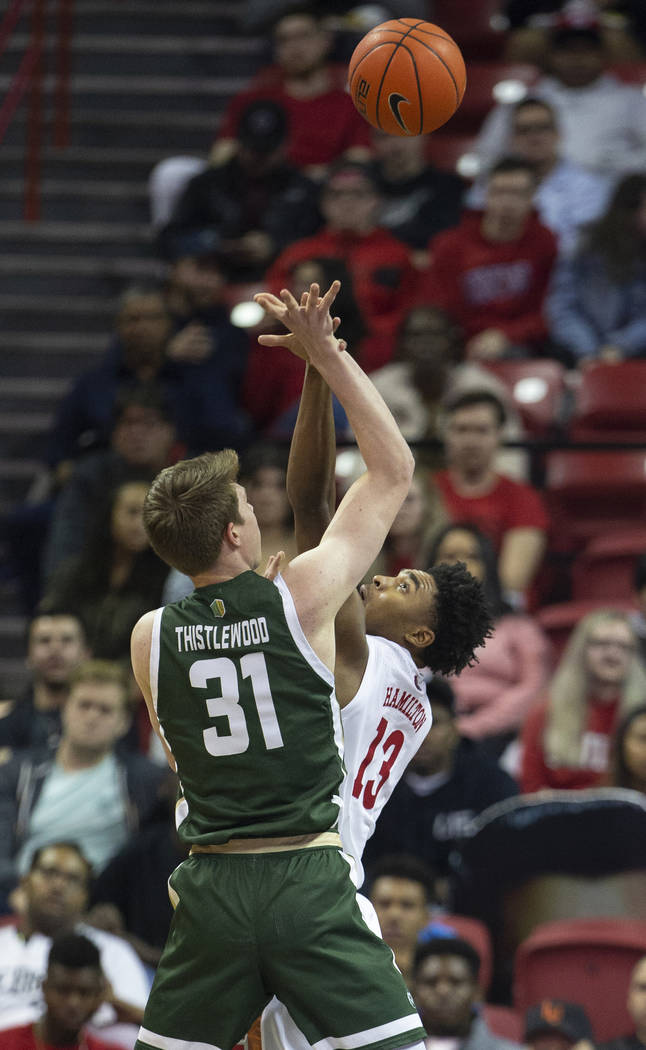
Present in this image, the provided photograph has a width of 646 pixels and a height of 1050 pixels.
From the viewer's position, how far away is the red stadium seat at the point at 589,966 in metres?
5.90

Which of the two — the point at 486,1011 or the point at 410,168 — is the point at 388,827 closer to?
the point at 486,1011

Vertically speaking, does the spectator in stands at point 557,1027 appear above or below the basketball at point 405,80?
below

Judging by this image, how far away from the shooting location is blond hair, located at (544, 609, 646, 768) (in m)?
6.68

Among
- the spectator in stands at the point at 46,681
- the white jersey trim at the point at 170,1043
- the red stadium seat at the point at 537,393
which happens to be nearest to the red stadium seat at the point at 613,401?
the red stadium seat at the point at 537,393

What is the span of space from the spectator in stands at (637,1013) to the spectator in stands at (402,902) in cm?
83

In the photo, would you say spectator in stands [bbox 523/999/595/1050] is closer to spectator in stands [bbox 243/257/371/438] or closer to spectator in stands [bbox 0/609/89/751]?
spectator in stands [bbox 0/609/89/751]

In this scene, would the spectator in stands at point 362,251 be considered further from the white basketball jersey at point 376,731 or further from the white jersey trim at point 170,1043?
the white jersey trim at point 170,1043

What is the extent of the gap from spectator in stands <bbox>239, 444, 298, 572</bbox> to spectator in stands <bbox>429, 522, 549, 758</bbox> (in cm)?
76

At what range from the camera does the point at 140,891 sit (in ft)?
21.1

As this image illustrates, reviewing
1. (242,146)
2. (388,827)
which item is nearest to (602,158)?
(242,146)

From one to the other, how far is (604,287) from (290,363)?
180 cm

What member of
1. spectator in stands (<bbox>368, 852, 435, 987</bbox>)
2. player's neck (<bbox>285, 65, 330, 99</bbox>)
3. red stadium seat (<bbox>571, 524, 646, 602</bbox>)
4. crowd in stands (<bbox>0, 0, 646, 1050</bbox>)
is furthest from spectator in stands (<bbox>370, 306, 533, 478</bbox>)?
player's neck (<bbox>285, 65, 330, 99</bbox>)

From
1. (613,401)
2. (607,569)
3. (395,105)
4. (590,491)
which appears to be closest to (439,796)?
(607,569)

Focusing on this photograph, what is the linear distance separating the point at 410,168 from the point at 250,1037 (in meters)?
7.09
